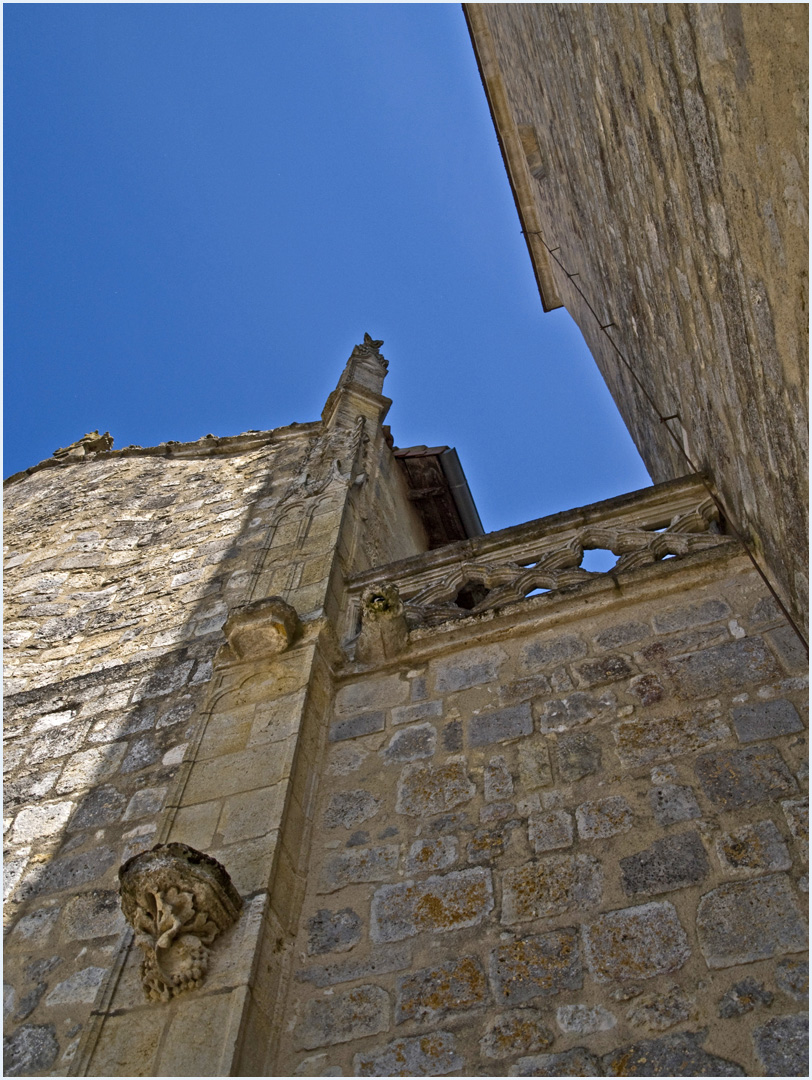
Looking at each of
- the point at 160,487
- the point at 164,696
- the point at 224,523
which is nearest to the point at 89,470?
the point at 160,487

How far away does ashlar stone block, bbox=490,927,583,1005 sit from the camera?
9.53 feet

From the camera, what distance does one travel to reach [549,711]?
391 cm

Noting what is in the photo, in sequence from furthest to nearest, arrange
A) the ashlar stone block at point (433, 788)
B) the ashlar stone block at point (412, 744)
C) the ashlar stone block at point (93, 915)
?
the ashlar stone block at point (412, 744), the ashlar stone block at point (93, 915), the ashlar stone block at point (433, 788)

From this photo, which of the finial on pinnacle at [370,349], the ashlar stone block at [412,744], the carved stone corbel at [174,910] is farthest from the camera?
the finial on pinnacle at [370,349]

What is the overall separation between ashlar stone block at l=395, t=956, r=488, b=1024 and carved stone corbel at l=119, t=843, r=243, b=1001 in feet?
2.00

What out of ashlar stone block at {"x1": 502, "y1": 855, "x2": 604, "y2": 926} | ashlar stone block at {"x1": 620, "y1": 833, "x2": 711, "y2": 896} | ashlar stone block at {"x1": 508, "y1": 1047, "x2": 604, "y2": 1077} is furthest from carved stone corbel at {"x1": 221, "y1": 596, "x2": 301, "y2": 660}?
ashlar stone block at {"x1": 508, "y1": 1047, "x2": 604, "y2": 1077}

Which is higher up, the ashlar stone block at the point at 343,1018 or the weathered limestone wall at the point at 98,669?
the weathered limestone wall at the point at 98,669

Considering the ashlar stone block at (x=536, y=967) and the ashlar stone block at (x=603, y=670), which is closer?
the ashlar stone block at (x=536, y=967)

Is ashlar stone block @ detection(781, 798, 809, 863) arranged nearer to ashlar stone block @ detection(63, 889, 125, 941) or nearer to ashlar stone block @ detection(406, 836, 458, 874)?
ashlar stone block @ detection(406, 836, 458, 874)

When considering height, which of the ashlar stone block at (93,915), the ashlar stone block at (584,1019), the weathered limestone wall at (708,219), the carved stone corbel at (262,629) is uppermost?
the weathered limestone wall at (708,219)

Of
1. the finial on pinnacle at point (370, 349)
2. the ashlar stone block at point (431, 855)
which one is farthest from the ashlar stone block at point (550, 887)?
the finial on pinnacle at point (370, 349)

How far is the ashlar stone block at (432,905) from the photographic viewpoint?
127 inches

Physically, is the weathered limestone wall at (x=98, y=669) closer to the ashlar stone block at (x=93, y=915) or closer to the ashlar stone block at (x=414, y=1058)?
the ashlar stone block at (x=93, y=915)

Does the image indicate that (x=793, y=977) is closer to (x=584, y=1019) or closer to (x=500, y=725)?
(x=584, y=1019)
